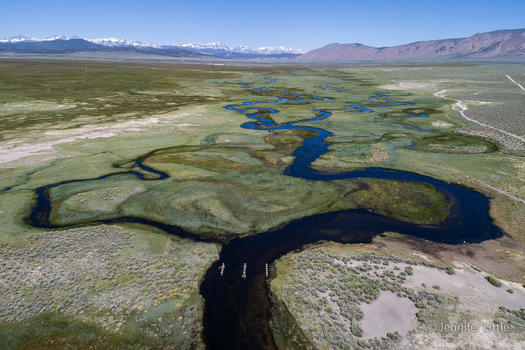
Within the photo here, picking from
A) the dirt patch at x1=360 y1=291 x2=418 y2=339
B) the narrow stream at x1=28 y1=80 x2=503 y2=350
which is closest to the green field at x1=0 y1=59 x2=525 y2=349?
the narrow stream at x1=28 y1=80 x2=503 y2=350

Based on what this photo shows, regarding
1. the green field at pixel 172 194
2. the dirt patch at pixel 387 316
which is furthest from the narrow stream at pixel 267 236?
the dirt patch at pixel 387 316

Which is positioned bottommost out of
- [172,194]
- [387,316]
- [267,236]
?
[387,316]

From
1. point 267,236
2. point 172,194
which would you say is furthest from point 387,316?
point 172,194

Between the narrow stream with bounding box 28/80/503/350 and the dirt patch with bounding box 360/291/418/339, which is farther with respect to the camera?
the narrow stream with bounding box 28/80/503/350

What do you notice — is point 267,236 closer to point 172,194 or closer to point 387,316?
point 387,316

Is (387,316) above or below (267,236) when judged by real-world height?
below

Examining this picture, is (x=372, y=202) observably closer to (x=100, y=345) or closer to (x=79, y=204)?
(x=100, y=345)

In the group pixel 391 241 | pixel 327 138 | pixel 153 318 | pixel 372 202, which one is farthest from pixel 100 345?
pixel 327 138

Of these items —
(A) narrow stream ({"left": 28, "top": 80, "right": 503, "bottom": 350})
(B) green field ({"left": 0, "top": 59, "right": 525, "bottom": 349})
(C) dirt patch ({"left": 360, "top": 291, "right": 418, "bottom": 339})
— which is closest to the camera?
(C) dirt patch ({"left": 360, "top": 291, "right": 418, "bottom": 339})

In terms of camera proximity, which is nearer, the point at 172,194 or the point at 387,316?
the point at 387,316

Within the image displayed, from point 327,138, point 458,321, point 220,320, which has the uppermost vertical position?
point 327,138

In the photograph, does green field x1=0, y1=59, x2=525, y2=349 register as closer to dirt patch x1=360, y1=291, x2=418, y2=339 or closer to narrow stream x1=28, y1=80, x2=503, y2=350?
narrow stream x1=28, y1=80, x2=503, y2=350
